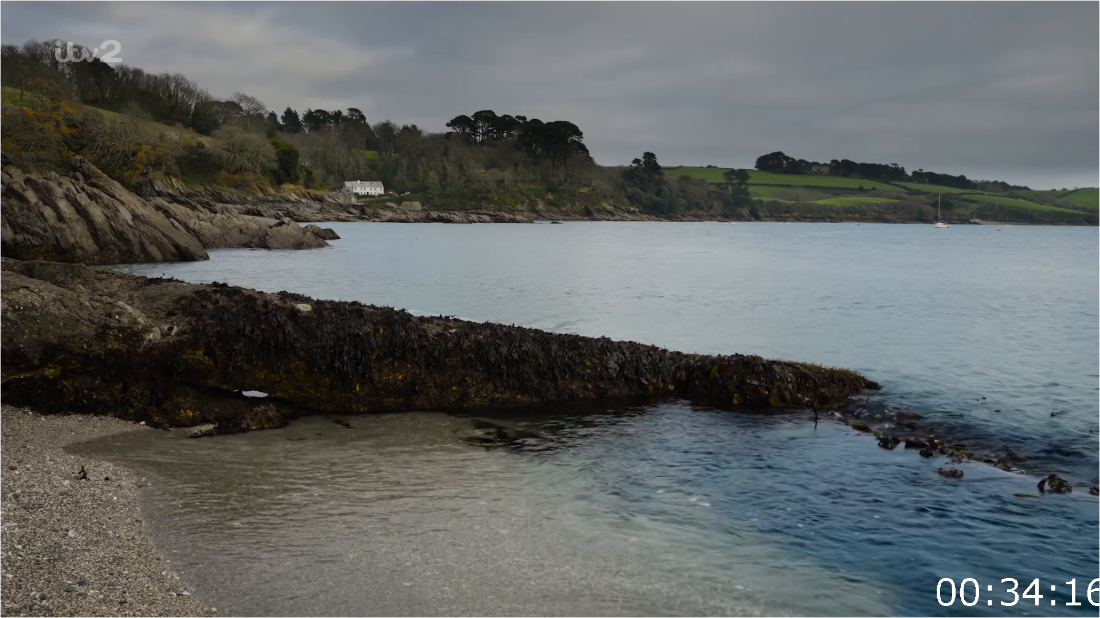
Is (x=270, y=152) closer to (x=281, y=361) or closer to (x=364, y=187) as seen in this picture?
(x=364, y=187)

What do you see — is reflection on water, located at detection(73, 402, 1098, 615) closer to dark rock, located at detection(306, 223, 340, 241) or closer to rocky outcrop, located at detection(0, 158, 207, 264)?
rocky outcrop, located at detection(0, 158, 207, 264)

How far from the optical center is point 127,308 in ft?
33.4

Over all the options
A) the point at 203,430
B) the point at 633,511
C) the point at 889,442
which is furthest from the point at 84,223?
the point at 889,442

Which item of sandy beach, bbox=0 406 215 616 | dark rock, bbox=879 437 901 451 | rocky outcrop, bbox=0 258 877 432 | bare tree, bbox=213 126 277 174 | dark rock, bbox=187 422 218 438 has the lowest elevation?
dark rock, bbox=879 437 901 451

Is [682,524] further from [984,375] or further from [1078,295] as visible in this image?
[1078,295]

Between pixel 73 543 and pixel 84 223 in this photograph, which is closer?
pixel 73 543

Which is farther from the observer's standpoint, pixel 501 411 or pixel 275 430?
pixel 501 411

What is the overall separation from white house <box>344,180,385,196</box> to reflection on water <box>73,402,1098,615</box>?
151 metres

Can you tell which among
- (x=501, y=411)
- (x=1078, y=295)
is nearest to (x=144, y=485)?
(x=501, y=411)

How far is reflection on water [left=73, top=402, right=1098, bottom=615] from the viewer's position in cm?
597

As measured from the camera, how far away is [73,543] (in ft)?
19.7

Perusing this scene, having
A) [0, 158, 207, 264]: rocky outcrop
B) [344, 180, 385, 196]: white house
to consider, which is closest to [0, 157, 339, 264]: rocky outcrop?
[0, 158, 207, 264]: rocky outcrop

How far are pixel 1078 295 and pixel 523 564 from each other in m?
40.7

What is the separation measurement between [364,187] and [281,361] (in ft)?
515
